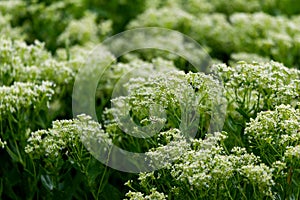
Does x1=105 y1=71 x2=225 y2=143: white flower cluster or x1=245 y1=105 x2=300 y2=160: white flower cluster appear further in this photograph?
x1=105 y1=71 x2=225 y2=143: white flower cluster

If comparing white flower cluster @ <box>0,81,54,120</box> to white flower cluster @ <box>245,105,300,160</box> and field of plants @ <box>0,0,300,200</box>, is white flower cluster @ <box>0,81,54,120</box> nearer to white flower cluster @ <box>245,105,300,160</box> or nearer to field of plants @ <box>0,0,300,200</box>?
field of plants @ <box>0,0,300,200</box>

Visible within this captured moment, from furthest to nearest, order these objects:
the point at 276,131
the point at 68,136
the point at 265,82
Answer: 1. the point at 265,82
2. the point at 68,136
3. the point at 276,131

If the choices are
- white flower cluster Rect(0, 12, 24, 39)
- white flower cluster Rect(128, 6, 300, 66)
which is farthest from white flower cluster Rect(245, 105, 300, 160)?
white flower cluster Rect(0, 12, 24, 39)

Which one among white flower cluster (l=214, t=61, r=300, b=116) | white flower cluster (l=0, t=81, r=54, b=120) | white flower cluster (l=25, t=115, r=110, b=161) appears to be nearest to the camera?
white flower cluster (l=25, t=115, r=110, b=161)

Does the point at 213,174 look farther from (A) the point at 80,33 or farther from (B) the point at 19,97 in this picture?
(A) the point at 80,33

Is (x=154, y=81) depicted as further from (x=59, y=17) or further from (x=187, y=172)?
(x=59, y=17)

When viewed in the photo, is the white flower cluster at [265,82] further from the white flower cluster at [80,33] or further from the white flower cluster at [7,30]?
the white flower cluster at [7,30]

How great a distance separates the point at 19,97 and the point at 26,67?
0.43 m

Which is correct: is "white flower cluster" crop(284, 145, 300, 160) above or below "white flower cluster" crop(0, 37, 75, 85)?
below

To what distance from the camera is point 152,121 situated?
7.35ft

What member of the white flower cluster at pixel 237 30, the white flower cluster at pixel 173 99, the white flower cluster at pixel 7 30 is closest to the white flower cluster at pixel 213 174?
the white flower cluster at pixel 173 99

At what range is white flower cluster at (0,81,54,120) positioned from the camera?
2541 millimetres

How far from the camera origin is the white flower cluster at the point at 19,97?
100 inches

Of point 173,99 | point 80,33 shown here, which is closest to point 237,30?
point 80,33
